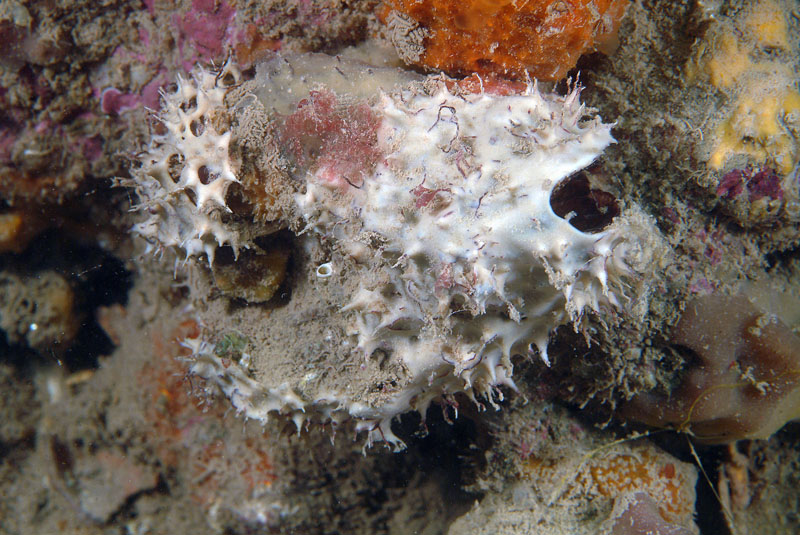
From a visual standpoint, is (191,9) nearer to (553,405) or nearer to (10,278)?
(10,278)

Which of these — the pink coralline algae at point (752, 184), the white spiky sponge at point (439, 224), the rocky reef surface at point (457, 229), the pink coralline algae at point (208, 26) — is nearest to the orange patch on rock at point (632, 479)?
the rocky reef surface at point (457, 229)

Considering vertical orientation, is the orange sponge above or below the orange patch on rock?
above

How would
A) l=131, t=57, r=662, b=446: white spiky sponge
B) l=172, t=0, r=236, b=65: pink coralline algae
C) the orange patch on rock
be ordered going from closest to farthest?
l=131, t=57, r=662, b=446: white spiky sponge, l=172, t=0, r=236, b=65: pink coralline algae, the orange patch on rock

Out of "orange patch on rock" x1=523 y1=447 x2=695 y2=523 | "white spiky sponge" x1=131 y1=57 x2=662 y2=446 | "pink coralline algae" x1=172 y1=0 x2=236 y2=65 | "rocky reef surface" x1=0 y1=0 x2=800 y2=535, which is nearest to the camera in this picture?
"white spiky sponge" x1=131 y1=57 x2=662 y2=446

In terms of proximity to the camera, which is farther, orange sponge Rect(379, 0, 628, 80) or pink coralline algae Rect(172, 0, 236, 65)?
pink coralline algae Rect(172, 0, 236, 65)

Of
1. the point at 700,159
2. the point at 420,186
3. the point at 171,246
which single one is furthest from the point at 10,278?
the point at 700,159

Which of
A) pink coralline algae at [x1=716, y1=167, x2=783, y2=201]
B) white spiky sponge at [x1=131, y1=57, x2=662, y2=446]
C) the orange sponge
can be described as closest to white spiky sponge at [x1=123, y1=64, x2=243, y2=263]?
white spiky sponge at [x1=131, y1=57, x2=662, y2=446]

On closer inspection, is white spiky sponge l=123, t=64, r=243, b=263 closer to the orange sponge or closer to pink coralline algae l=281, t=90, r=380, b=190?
pink coralline algae l=281, t=90, r=380, b=190

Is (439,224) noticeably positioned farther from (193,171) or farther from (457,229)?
(193,171)
